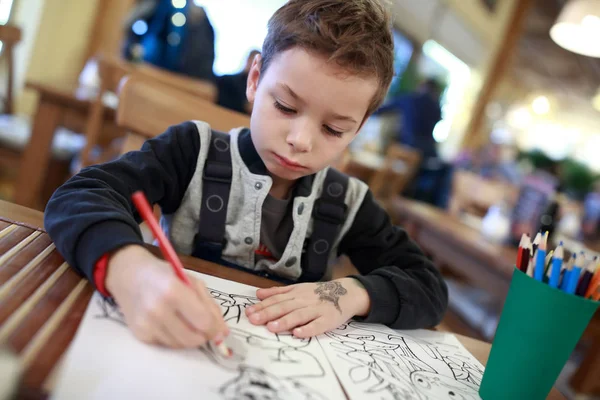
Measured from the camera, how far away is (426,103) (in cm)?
393

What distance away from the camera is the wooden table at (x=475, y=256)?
1.41m

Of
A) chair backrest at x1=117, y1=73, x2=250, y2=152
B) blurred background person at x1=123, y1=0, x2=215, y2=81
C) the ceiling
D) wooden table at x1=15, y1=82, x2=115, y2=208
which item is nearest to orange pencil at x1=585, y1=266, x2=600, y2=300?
chair backrest at x1=117, y1=73, x2=250, y2=152

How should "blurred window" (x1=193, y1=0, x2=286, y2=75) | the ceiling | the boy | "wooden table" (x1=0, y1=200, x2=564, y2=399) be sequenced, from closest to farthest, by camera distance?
1. "wooden table" (x1=0, y1=200, x2=564, y2=399)
2. the boy
3. "blurred window" (x1=193, y1=0, x2=286, y2=75)
4. the ceiling

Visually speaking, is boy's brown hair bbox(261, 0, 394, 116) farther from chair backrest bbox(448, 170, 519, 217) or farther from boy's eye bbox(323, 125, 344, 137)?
chair backrest bbox(448, 170, 519, 217)

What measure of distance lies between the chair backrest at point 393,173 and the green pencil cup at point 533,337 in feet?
9.41

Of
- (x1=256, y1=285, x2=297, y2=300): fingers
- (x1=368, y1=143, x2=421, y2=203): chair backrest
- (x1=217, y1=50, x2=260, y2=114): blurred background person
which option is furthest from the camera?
(x1=368, y1=143, x2=421, y2=203): chair backrest

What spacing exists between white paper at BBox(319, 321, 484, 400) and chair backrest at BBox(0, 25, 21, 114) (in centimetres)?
170

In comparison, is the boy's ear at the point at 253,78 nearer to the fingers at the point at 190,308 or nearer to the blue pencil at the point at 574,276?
the fingers at the point at 190,308

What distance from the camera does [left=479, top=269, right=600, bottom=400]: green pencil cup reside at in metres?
Answer: 0.42

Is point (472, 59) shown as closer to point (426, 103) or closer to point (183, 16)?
point (426, 103)

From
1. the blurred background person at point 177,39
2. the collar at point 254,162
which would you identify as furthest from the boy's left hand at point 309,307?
the blurred background person at point 177,39

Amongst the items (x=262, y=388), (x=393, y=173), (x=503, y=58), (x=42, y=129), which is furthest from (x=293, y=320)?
(x=503, y=58)

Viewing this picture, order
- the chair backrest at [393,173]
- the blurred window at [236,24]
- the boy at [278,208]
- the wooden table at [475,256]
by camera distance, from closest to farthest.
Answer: the boy at [278,208], the wooden table at [475,256], the chair backrest at [393,173], the blurred window at [236,24]

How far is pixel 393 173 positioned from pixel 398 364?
3087mm
